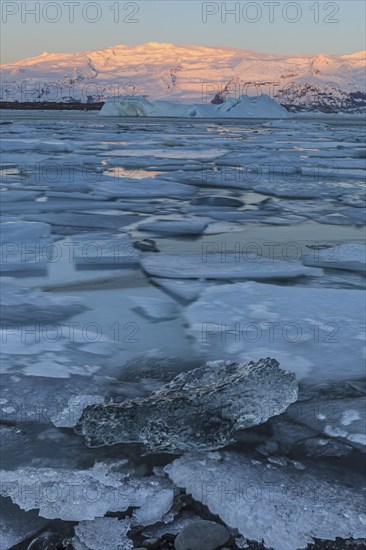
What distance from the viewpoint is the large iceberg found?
57.3 m

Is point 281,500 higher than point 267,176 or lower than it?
lower

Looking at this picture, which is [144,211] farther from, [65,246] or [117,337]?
[117,337]

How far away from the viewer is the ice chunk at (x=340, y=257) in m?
3.37

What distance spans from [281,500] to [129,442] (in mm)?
443

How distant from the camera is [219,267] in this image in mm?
3307

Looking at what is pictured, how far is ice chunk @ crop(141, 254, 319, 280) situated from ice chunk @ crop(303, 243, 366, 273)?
156 mm

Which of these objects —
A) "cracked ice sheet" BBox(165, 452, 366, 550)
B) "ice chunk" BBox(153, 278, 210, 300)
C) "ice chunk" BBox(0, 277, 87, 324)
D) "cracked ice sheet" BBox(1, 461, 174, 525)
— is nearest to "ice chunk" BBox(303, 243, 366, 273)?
"ice chunk" BBox(153, 278, 210, 300)

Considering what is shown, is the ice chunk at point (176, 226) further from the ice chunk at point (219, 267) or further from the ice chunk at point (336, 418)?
the ice chunk at point (336, 418)

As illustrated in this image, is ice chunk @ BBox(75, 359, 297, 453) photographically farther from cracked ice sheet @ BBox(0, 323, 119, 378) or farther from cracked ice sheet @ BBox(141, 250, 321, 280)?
cracked ice sheet @ BBox(141, 250, 321, 280)

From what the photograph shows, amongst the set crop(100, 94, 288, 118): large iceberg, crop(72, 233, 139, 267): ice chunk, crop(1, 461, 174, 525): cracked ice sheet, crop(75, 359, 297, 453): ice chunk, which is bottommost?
crop(1, 461, 174, 525): cracked ice sheet

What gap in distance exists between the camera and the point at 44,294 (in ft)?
9.11

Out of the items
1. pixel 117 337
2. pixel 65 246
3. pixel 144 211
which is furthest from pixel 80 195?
pixel 117 337

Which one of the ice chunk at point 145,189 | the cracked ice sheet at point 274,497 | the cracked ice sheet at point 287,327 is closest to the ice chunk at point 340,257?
the cracked ice sheet at point 287,327

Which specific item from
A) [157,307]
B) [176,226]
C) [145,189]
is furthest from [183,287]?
[145,189]
